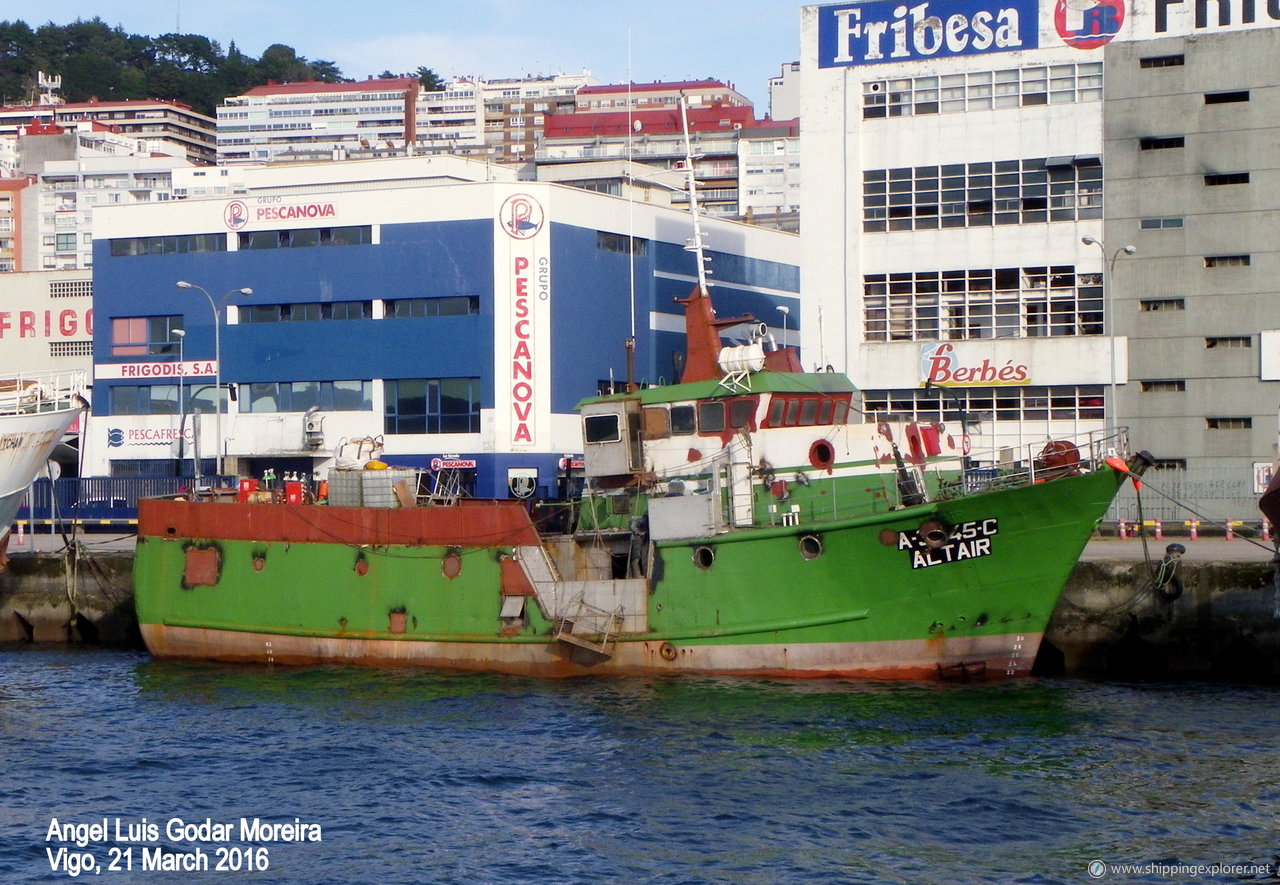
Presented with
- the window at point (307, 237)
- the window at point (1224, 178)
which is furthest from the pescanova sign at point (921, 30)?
the window at point (307, 237)

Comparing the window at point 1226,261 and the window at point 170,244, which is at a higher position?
the window at point 170,244

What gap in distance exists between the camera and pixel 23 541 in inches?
1606

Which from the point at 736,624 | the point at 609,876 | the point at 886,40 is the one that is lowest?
the point at 609,876

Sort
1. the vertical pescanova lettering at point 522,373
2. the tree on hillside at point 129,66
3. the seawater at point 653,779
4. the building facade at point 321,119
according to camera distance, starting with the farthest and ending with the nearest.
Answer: the tree on hillside at point 129,66, the building facade at point 321,119, the vertical pescanova lettering at point 522,373, the seawater at point 653,779

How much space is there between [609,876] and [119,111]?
149 m

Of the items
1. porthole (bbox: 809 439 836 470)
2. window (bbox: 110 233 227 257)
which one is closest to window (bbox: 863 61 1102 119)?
porthole (bbox: 809 439 836 470)

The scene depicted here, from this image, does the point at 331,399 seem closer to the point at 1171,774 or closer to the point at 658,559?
the point at 658,559

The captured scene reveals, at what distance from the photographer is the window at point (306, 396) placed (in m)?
51.5

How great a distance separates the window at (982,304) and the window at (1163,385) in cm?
204

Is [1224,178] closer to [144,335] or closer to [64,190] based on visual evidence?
[144,335]

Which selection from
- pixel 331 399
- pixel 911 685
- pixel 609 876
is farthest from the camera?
pixel 331 399

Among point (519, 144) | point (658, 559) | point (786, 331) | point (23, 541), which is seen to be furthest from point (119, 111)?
point (658, 559)

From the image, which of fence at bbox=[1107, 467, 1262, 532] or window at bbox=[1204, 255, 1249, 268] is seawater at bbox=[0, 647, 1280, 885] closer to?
fence at bbox=[1107, 467, 1262, 532]

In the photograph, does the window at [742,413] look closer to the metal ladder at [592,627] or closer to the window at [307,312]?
the metal ladder at [592,627]
